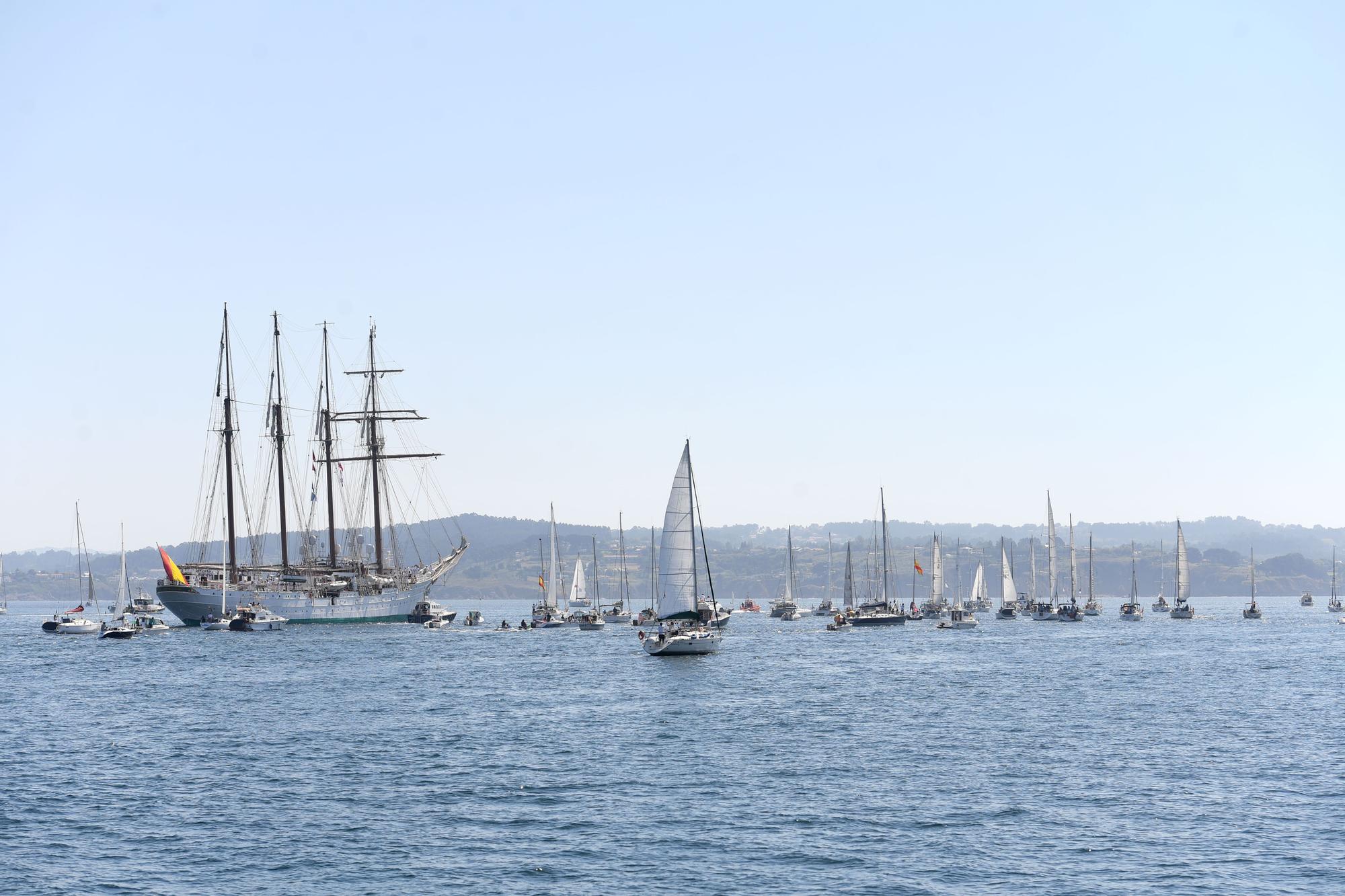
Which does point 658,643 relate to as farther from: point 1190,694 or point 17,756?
point 17,756

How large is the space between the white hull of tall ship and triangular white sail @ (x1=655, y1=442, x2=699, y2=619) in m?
4.32

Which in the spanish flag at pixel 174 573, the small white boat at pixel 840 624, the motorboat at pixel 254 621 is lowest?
the small white boat at pixel 840 624

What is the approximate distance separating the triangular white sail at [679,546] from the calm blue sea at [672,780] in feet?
18.9

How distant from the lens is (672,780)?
48125mm

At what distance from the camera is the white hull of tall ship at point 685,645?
9856 cm

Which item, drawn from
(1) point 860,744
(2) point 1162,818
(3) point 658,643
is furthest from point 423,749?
(3) point 658,643

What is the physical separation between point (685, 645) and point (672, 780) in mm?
50709

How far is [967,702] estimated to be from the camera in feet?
238

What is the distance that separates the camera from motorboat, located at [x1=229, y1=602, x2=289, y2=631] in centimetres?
14038

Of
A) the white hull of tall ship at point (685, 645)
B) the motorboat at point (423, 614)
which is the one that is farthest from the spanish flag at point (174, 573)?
the white hull of tall ship at point (685, 645)

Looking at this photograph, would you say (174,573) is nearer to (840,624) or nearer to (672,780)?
(840,624)

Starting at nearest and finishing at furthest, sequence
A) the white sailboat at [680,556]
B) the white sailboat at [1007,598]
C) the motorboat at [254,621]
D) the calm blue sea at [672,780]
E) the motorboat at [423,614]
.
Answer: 1. the calm blue sea at [672,780]
2. the white sailboat at [680,556]
3. the motorboat at [254,621]
4. the motorboat at [423,614]
5. the white sailboat at [1007,598]

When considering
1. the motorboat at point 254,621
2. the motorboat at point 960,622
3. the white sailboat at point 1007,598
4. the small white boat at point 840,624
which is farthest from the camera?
the white sailboat at point 1007,598

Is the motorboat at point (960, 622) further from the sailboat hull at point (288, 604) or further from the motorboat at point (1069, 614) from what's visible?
the sailboat hull at point (288, 604)
